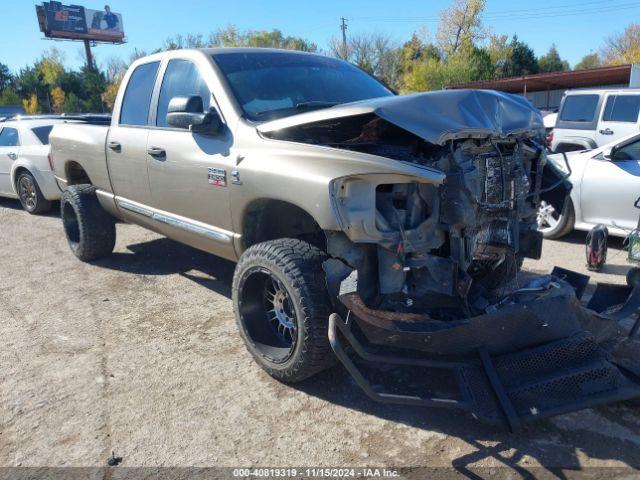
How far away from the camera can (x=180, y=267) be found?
5824mm

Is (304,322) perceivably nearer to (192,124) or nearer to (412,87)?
(192,124)

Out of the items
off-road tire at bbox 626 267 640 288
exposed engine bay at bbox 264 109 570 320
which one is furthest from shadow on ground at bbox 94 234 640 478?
off-road tire at bbox 626 267 640 288

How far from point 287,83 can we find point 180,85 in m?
0.88

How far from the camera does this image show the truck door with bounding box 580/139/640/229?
5840mm

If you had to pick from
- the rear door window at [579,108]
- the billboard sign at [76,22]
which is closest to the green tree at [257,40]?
the billboard sign at [76,22]

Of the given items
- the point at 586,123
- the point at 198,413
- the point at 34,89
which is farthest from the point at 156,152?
the point at 34,89

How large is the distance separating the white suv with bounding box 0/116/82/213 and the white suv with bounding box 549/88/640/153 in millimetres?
8904

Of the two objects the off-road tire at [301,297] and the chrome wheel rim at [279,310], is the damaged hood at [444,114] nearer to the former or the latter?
the off-road tire at [301,297]

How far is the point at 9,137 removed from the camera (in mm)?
9320

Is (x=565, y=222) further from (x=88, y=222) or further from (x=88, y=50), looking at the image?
(x=88, y=50)

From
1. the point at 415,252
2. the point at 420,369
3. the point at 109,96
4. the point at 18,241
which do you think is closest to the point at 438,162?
the point at 415,252

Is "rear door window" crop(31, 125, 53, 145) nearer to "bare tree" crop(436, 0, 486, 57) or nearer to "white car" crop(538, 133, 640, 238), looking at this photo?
"white car" crop(538, 133, 640, 238)

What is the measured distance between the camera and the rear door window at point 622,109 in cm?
1007

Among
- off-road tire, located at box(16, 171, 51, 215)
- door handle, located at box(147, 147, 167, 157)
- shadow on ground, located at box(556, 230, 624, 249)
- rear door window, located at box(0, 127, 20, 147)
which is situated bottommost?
shadow on ground, located at box(556, 230, 624, 249)
